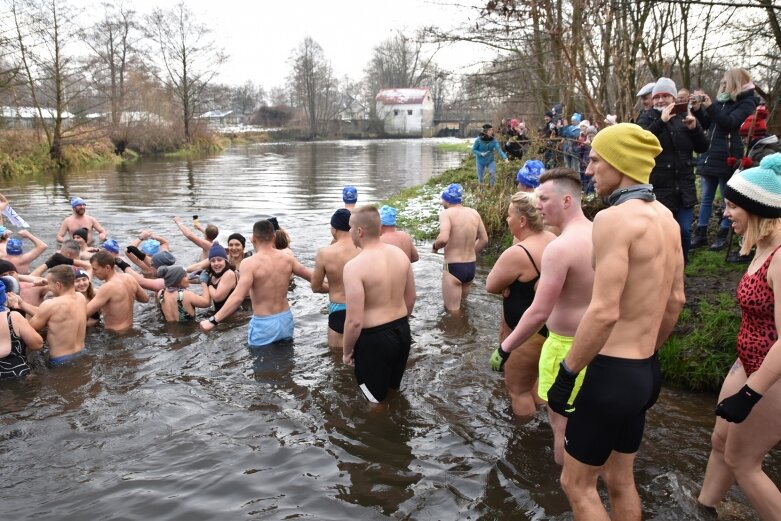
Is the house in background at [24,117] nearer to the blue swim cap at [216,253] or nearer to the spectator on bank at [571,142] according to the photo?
the blue swim cap at [216,253]

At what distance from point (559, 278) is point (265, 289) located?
3.84m

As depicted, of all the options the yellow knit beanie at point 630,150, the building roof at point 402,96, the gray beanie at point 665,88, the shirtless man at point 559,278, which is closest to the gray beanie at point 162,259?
the shirtless man at point 559,278

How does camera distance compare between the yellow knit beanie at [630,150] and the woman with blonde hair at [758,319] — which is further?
the woman with blonde hair at [758,319]

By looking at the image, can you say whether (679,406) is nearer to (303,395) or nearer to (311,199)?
(303,395)

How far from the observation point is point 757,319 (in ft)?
9.43

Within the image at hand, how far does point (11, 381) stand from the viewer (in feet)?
19.1

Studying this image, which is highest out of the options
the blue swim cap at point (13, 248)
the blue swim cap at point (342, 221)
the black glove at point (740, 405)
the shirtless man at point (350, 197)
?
the shirtless man at point (350, 197)

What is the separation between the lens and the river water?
3.84 meters

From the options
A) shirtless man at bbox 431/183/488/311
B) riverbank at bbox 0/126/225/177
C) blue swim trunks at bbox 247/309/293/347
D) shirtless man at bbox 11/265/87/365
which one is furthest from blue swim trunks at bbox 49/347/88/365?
riverbank at bbox 0/126/225/177

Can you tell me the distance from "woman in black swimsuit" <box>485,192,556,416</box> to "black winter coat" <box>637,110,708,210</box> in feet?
8.76

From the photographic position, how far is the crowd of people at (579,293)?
101 inches

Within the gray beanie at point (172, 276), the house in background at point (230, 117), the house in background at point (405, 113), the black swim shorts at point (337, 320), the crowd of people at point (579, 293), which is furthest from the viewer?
the house in background at point (230, 117)

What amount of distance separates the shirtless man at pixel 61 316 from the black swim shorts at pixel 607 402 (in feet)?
18.3

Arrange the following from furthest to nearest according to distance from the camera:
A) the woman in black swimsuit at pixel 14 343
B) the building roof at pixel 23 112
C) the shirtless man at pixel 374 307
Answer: the building roof at pixel 23 112 < the woman in black swimsuit at pixel 14 343 < the shirtless man at pixel 374 307
